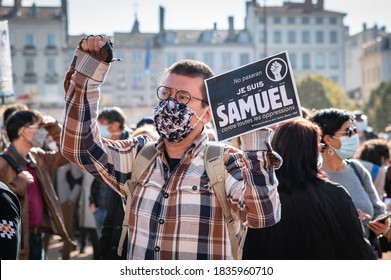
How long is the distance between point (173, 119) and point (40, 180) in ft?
12.5

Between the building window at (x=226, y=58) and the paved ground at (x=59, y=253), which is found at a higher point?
the building window at (x=226, y=58)

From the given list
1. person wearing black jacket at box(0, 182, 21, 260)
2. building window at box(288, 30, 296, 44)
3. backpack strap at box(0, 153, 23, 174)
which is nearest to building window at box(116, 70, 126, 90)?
building window at box(288, 30, 296, 44)

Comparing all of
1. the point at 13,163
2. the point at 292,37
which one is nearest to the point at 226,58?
the point at 292,37

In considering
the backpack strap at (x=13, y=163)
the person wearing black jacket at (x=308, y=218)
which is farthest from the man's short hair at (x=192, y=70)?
Answer: the backpack strap at (x=13, y=163)

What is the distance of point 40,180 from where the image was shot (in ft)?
24.9

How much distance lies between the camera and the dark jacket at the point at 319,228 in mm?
5008

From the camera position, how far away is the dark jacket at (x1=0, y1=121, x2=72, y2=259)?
23.2ft

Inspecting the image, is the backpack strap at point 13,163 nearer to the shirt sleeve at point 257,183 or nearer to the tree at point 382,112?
the shirt sleeve at point 257,183

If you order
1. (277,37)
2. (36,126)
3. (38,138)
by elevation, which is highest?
(277,37)

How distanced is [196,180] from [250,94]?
449mm

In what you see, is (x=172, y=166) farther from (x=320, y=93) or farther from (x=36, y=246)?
(x=320, y=93)

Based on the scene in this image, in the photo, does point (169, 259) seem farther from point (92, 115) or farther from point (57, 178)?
point (57, 178)

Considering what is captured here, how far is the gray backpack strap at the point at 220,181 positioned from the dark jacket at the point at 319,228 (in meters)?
1.11

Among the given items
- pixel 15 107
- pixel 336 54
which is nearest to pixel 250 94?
pixel 15 107
